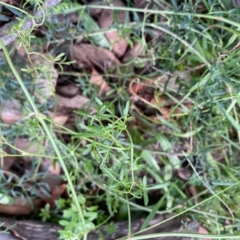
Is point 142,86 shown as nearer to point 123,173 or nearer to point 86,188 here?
point 86,188

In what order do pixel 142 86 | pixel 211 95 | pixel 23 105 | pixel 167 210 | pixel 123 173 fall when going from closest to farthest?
1. pixel 123 173
2. pixel 211 95
3. pixel 23 105
4. pixel 167 210
5. pixel 142 86

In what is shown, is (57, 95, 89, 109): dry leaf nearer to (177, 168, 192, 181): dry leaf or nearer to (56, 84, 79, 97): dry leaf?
(56, 84, 79, 97): dry leaf

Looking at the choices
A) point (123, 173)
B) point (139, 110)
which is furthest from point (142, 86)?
point (123, 173)

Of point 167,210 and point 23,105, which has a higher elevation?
point 23,105

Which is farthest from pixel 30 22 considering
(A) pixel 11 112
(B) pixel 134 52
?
(B) pixel 134 52

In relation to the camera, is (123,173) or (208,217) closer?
(123,173)

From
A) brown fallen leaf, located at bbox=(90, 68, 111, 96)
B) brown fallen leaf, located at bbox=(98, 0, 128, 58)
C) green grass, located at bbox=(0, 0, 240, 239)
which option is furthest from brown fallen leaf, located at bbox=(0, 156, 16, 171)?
brown fallen leaf, located at bbox=(98, 0, 128, 58)

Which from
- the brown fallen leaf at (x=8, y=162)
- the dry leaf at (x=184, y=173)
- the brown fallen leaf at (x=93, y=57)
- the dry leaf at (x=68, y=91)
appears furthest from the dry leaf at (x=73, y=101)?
the dry leaf at (x=184, y=173)
